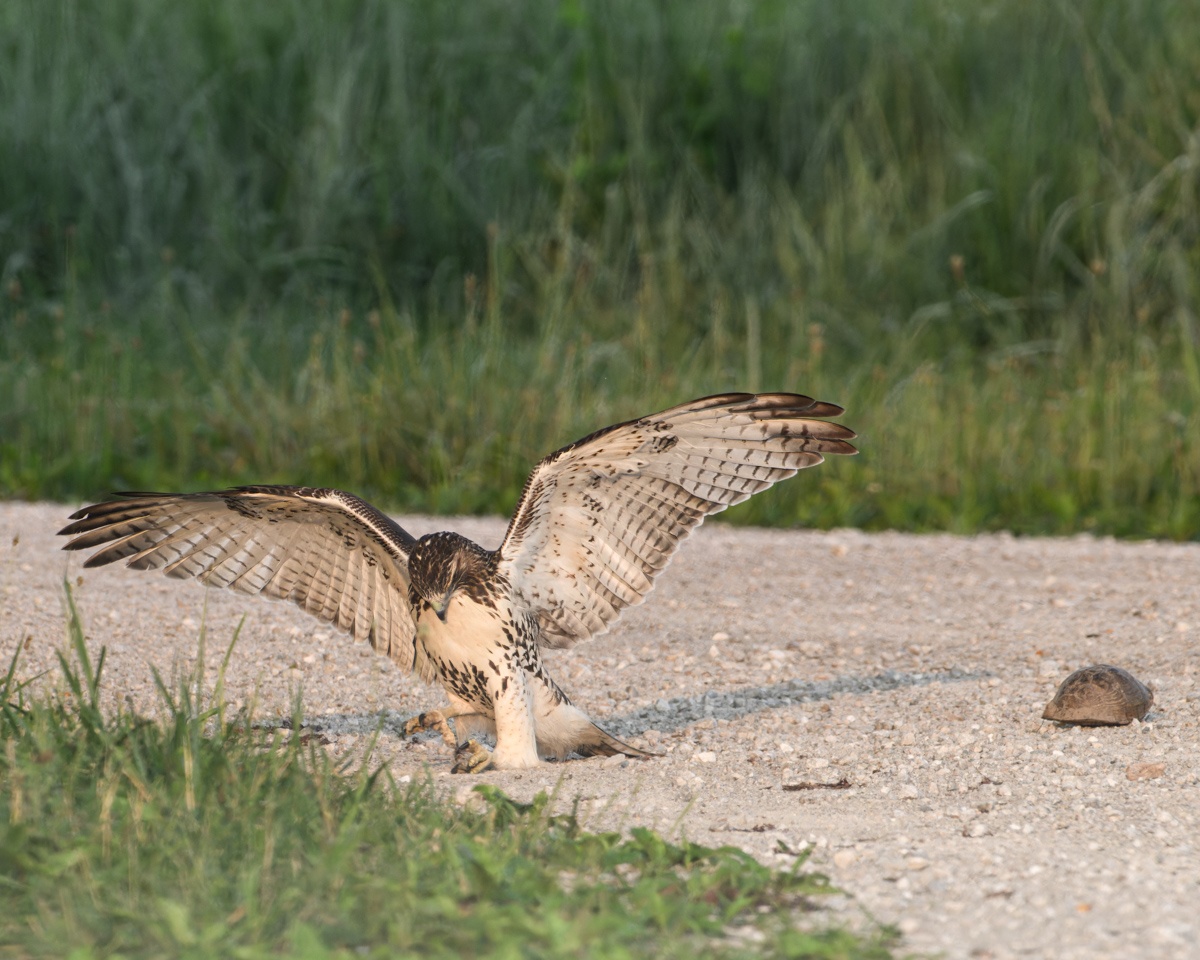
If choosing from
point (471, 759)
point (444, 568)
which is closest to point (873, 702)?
point (471, 759)

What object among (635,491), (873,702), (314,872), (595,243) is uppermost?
(595,243)

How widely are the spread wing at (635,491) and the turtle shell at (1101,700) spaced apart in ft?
3.45

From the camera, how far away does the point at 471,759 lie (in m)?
3.60

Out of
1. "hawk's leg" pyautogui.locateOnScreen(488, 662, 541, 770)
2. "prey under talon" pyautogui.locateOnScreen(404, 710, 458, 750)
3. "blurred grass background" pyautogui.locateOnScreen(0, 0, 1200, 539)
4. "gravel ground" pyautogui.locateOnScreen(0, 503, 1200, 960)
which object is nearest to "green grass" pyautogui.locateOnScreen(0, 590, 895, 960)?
"gravel ground" pyautogui.locateOnScreen(0, 503, 1200, 960)

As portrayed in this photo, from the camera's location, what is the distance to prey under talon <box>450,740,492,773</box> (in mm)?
3584

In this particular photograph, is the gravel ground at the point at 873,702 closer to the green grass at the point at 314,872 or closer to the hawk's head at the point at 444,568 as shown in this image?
the green grass at the point at 314,872

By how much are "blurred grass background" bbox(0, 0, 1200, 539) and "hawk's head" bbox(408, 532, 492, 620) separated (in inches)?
149

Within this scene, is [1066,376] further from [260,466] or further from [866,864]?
[866,864]

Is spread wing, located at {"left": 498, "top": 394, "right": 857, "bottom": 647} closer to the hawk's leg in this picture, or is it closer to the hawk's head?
the hawk's head

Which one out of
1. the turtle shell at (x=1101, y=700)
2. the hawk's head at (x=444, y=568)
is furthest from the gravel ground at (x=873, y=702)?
the hawk's head at (x=444, y=568)

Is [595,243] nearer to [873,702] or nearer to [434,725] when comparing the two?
[873,702]

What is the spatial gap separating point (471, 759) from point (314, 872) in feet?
3.76

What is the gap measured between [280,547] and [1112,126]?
899 cm

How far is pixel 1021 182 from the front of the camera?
1060 cm
